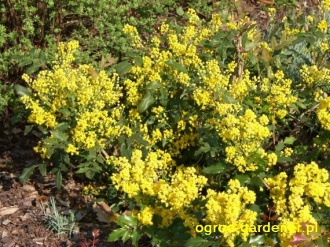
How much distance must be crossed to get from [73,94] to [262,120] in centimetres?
102

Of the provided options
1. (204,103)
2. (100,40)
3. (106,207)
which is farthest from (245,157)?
(100,40)

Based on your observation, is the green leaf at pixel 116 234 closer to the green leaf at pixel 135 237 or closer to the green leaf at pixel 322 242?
the green leaf at pixel 135 237

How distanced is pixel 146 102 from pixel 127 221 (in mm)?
790

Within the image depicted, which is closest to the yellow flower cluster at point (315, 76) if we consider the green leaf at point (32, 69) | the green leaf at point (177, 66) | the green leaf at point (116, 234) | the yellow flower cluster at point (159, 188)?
the green leaf at point (177, 66)

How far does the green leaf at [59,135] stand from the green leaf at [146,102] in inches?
17.2

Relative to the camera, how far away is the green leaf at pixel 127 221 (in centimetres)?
262

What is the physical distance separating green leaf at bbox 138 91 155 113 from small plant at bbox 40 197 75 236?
0.78 m

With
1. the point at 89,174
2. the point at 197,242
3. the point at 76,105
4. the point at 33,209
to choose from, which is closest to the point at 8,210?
the point at 33,209

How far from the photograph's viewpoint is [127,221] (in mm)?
2643

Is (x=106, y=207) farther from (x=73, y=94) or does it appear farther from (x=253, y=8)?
(x=253, y=8)

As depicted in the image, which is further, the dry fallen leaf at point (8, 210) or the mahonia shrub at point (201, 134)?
the dry fallen leaf at point (8, 210)

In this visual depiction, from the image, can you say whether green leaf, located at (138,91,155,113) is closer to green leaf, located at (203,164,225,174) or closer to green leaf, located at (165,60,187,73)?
green leaf, located at (165,60,187,73)

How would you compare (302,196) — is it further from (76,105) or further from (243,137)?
(76,105)

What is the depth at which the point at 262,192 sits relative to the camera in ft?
9.46
